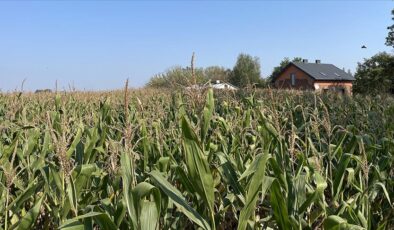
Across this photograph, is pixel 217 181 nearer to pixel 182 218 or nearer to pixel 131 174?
pixel 182 218

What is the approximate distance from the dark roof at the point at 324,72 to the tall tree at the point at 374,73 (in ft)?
39.2

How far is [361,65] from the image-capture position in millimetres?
41812

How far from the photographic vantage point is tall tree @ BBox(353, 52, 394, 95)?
3497 centimetres

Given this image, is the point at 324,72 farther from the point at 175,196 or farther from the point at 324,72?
the point at 175,196

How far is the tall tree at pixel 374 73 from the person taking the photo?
3497 cm

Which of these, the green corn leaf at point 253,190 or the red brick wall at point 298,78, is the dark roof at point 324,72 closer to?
the red brick wall at point 298,78

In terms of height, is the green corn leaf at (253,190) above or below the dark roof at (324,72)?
below

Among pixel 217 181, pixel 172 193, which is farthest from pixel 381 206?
pixel 172 193

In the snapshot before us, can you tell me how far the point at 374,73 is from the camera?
37.8 m

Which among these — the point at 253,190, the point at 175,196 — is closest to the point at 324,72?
the point at 253,190

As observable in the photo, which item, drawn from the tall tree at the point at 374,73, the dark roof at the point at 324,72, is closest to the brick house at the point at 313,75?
the dark roof at the point at 324,72

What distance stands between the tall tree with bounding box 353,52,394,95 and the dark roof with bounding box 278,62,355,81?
39.2 feet

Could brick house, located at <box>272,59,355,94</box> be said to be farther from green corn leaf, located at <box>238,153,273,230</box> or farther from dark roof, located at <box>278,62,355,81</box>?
green corn leaf, located at <box>238,153,273,230</box>

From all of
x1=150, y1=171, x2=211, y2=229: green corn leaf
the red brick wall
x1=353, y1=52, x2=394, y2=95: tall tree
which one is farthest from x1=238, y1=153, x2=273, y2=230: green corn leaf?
the red brick wall
